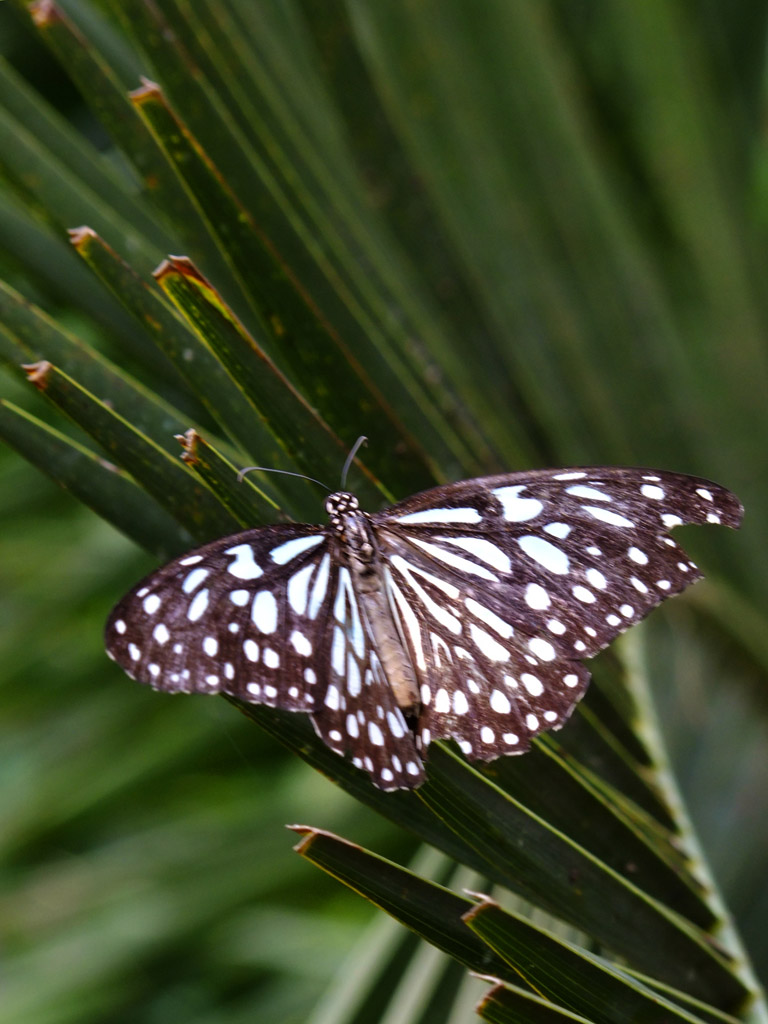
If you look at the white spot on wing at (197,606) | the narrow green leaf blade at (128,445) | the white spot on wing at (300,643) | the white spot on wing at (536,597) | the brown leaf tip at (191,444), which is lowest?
the white spot on wing at (197,606)

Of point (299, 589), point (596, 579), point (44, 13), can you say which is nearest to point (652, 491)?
point (596, 579)

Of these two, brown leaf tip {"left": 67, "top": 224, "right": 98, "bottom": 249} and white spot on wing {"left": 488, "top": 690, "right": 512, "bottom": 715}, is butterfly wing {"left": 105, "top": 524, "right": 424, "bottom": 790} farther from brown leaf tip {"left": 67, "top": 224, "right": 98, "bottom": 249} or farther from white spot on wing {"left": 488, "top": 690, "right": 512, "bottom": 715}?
brown leaf tip {"left": 67, "top": 224, "right": 98, "bottom": 249}

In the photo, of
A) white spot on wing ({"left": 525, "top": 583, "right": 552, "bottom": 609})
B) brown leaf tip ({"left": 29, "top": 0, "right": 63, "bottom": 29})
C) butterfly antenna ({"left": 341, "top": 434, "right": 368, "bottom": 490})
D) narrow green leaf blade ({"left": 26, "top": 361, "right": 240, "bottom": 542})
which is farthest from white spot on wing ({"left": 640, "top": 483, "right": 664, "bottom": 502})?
brown leaf tip ({"left": 29, "top": 0, "right": 63, "bottom": 29})

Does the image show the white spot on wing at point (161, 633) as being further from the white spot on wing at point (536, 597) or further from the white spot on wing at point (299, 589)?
the white spot on wing at point (536, 597)

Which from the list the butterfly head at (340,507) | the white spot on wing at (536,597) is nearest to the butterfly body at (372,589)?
the butterfly head at (340,507)

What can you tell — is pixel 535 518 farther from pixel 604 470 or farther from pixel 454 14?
pixel 454 14

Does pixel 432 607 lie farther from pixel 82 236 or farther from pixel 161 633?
pixel 82 236
